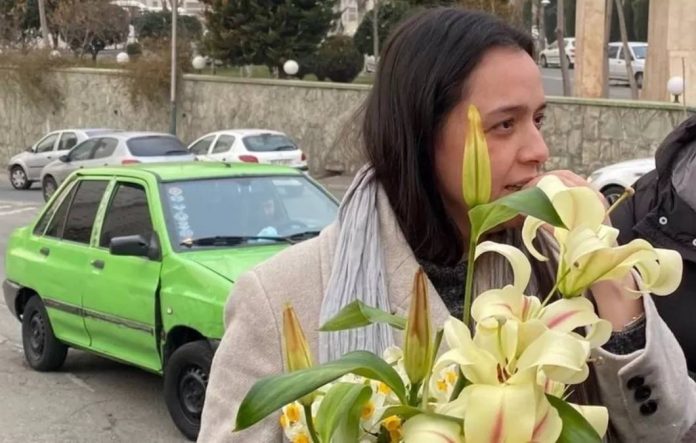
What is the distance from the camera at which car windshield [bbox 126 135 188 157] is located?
22123 mm

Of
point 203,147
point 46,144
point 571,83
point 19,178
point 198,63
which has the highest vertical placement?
point 198,63

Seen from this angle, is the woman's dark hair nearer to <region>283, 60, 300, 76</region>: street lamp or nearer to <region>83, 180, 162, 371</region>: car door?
<region>83, 180, 162, 371</region>: car door

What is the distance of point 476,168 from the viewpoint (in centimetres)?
123

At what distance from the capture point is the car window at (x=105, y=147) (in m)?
22.5

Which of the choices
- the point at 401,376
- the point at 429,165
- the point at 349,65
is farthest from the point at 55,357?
the point at 349,65

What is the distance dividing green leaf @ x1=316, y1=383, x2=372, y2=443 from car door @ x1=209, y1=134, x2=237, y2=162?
21895 millimetres

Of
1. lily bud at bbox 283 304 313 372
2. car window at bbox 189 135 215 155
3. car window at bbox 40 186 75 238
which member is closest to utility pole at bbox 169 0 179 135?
car window at bbox 189 135 215 155

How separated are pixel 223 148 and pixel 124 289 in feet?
55.2

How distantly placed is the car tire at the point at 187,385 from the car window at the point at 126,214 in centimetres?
93

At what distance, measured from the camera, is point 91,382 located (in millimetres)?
7812

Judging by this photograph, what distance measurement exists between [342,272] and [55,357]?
6.49 metres

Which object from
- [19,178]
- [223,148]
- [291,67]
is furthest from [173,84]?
[223,148]

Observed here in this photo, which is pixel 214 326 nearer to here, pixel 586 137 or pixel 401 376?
pixel 401 376

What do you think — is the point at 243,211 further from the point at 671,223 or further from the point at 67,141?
the point at 67,141
